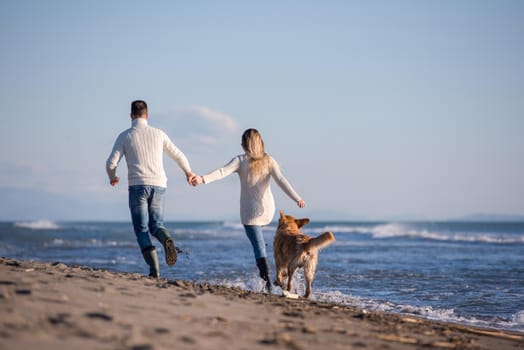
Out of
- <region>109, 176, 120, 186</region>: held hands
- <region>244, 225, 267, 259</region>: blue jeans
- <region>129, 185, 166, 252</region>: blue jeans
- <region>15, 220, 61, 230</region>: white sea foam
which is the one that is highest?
<region>109, 176, 120, 186</region>: held hands

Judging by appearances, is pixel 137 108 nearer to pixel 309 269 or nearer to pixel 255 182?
pixel 255 182

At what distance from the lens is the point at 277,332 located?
412 centimetres

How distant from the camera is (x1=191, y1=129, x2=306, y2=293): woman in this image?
6.76 m

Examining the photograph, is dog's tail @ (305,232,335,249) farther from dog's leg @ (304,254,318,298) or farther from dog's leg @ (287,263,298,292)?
dog's leg @ (287,263,298,292)

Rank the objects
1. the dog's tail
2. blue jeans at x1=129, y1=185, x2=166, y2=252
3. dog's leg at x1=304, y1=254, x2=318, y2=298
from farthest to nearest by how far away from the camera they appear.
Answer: blue jeans at x1=129, y1=185, x2=166, y2=252, dog's leg at x1=304, y1=254, x2=318, y2=298, the dog's tail

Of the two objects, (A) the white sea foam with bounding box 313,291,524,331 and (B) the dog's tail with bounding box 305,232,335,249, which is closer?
(B) the dog's tail with bounding box 305,232,335,249

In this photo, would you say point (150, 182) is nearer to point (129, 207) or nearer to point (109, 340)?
point (129, 207)

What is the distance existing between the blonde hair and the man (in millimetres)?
997

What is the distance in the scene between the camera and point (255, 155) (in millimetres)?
6734

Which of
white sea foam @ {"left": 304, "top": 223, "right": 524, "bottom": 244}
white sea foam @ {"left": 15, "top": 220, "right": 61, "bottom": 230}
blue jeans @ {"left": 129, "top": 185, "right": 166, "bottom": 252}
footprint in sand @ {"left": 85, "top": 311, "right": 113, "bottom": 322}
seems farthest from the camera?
white sea foam @ {"left": 15, "top": 220, "right": 61, "bottom": 230}

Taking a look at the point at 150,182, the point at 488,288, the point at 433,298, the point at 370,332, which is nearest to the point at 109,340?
the point at 370,332

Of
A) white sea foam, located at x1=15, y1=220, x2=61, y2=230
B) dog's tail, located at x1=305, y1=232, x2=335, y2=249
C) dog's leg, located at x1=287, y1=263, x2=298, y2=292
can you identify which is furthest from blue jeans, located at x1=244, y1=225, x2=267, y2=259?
white sea foam, located at x1=15, y1=220, x2=61, y2=230

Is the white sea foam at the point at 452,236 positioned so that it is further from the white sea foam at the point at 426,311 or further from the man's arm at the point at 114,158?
the man's arm at the point at 114,158

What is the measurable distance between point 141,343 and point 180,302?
51.3 inches
